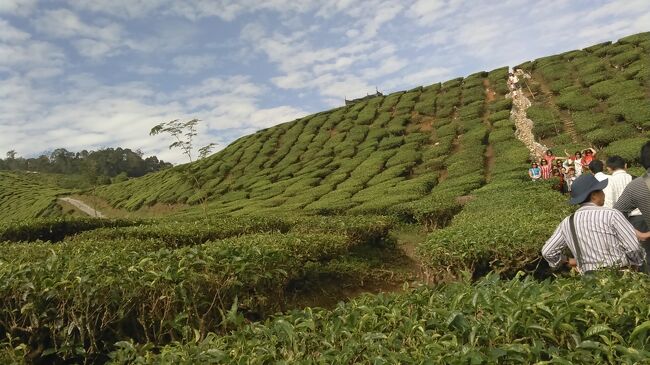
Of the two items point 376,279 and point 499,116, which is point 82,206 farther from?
point 376,279

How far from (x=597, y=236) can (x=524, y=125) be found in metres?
27.3

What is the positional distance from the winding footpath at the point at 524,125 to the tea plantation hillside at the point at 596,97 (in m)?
0.57

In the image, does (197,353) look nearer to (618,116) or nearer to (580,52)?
(618,116)

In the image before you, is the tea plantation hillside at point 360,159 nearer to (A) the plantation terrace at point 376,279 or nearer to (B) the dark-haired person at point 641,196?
(A) the plantation terrace at point 376,279

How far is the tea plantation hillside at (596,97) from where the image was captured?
22281 millimetres

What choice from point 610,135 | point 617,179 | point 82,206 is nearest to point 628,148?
point 610,135

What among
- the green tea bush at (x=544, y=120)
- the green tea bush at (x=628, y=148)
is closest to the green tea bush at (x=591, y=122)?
the green tea bush at (x=544, y=120)

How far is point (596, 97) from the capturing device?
92.5ft

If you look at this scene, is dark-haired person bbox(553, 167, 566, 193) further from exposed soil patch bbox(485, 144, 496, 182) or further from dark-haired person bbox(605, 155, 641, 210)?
dark-haired person bbox(605, 155, 641, 210)

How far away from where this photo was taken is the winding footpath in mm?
24641

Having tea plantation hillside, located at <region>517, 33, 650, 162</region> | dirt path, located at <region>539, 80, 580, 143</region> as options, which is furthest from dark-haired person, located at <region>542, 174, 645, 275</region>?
dirt path, located at <region>539, 80, 580, 143</region>

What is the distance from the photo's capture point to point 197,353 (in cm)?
284

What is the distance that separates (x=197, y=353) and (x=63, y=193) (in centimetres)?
6358

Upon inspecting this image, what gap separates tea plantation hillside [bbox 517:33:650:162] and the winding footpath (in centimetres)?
57
